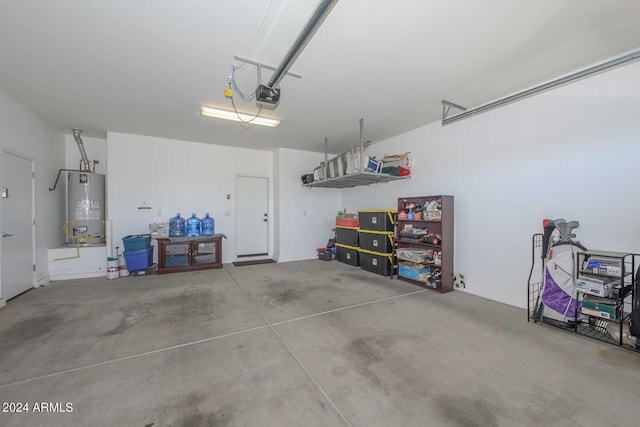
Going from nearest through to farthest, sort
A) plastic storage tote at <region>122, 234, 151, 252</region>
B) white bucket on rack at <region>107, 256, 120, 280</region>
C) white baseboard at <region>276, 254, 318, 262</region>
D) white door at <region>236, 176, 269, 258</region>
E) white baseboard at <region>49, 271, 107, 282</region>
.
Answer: white baseboard at <region>49, 271, 107, 282</region> → white bucket on rack at <region>107, 256, 120, 280</region> → plastic storage tote at <region>122, 234, 151, 252</region> → white baseboard at <region>276, 254, 318, 262</region> → white door at <region>236, 176, 269, 258</region>

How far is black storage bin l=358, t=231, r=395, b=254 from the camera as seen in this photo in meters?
5.06

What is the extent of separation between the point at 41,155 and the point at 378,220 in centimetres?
634

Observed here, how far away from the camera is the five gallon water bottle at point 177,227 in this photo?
5.52 meters

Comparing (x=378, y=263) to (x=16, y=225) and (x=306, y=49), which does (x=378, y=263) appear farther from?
(x=16, y=225)

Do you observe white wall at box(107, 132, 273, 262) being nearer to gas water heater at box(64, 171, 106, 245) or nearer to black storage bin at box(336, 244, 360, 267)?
gas water heater at box(64, 171, 106, 245)

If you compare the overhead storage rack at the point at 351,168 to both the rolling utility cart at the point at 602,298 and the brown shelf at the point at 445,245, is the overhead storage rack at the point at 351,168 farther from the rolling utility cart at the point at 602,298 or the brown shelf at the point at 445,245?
the rolling utility cart at the point at 602,298

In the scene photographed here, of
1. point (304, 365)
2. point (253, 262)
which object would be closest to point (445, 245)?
point (304, 365)

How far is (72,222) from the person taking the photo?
16.6ft

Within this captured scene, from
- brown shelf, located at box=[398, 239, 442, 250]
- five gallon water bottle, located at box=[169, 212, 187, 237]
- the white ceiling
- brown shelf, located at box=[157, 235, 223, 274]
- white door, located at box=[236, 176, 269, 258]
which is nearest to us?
the white ceiling

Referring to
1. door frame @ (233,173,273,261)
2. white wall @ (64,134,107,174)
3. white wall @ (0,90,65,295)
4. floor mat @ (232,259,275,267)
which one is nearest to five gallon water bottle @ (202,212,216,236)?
door frame @ (233,173,273,261)

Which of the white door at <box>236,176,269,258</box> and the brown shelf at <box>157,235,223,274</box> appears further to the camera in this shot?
the white door at <box>236,176,269,258</box>

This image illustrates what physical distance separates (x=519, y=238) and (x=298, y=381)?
11.3ft

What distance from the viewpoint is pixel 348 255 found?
6129mm

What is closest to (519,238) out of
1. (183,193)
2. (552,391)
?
(552,391)
